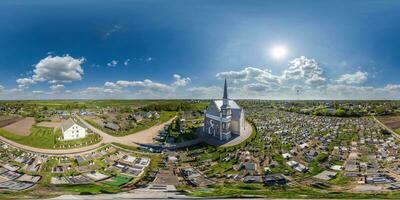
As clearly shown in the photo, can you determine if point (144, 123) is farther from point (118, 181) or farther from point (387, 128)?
point (387, 128)

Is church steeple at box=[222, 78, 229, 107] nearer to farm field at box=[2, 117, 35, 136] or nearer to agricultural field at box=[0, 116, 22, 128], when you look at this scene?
farm field at box=[2, 117, 35, 136]

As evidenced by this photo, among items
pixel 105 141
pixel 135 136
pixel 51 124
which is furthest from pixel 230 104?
pixel 51 124

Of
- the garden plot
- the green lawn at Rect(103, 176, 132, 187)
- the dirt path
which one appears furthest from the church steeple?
the garden plot

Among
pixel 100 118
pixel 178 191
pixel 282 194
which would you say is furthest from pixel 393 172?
pixel 100 118

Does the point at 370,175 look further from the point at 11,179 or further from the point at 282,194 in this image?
the point at 11,179

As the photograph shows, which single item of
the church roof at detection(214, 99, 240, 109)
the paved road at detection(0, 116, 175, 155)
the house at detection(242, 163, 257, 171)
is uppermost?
the church roof at detection(214, 99, 240, 109)
